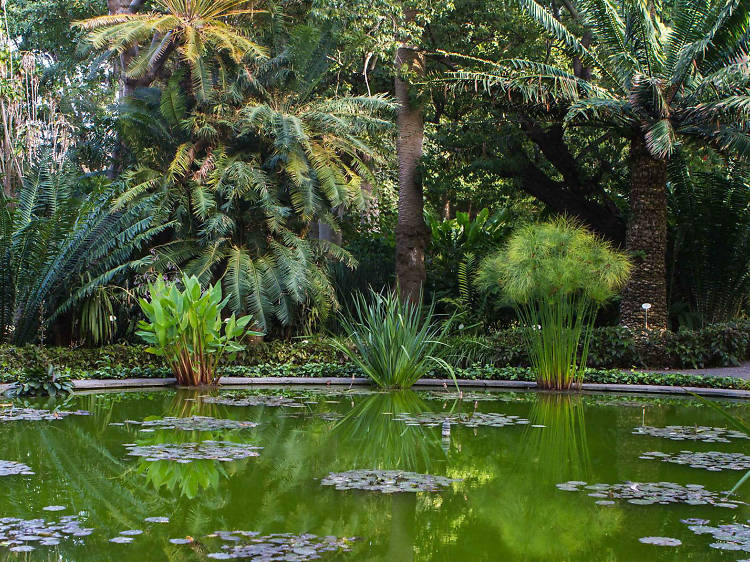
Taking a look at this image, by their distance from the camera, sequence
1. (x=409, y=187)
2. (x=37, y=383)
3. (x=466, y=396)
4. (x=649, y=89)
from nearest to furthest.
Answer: (x=37, y=383), (x=466, y=396), (x=649, y=89), (x=409, y=187)

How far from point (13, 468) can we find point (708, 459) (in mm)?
4339

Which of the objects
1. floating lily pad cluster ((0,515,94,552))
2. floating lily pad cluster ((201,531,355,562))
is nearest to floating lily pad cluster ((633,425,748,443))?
floating lily pad cluster ((201,531,355,562))

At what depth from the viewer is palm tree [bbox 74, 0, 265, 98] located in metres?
12.0

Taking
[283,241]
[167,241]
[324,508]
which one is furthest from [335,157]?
[324,508]

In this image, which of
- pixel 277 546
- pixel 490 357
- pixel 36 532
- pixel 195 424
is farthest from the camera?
pixel 490 357

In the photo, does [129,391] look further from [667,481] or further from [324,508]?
[667,481]

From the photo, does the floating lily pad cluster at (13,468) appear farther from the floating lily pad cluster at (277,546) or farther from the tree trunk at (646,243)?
the tree trunk at (646,243)

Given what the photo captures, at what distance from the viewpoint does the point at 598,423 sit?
276 inches

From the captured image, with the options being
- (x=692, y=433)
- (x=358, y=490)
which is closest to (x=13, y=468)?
(x=358, y=490)

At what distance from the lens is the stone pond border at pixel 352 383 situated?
30.2 feet

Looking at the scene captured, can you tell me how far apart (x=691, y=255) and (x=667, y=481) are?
34.8 feet

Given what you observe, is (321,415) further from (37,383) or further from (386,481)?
(37,383)

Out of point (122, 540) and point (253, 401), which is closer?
point (122, 540)

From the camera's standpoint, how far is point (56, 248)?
1061cm
